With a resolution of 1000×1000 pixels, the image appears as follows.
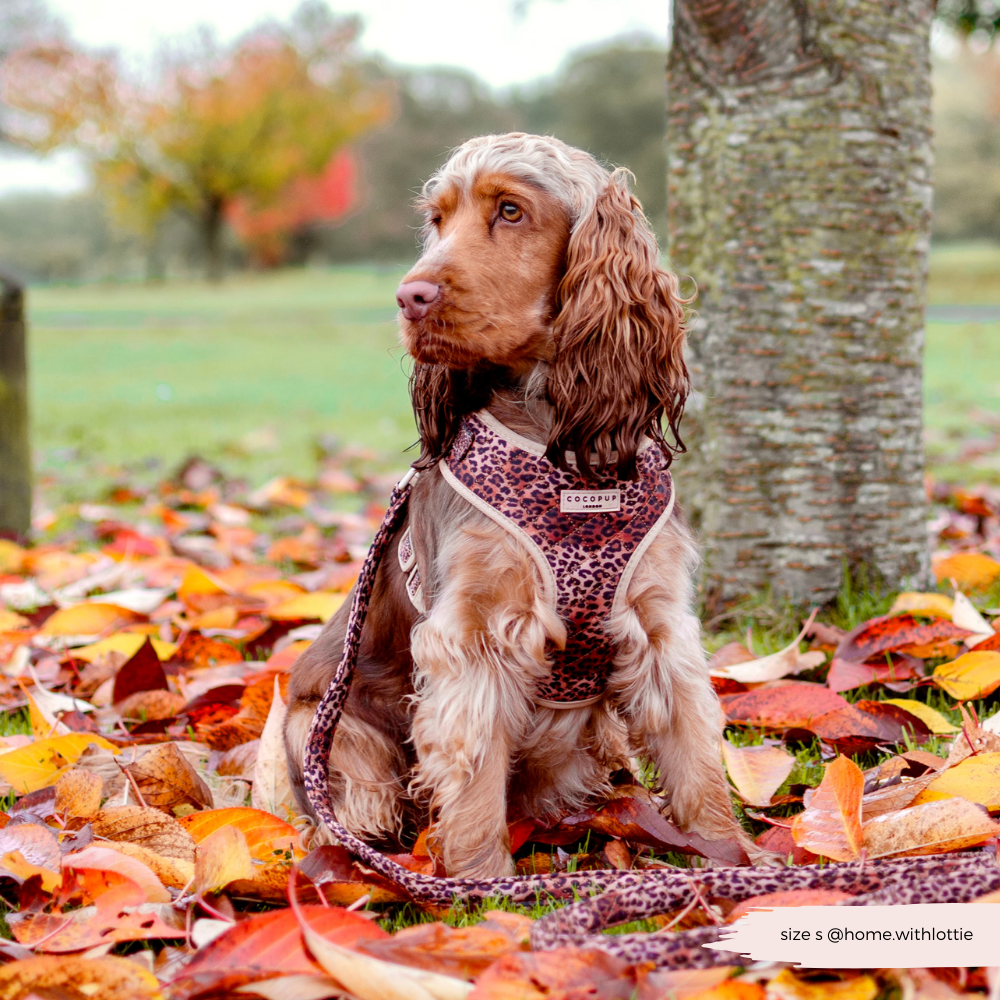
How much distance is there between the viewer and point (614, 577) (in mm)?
2449

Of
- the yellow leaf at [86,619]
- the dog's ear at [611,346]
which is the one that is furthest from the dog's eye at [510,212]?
the yellow leaf at [86,619]

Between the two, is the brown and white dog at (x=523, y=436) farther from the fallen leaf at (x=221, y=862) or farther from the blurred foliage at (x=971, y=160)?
the blurred foliage at (x=971, y=160)

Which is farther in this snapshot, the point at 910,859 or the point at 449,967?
the point at 910,859

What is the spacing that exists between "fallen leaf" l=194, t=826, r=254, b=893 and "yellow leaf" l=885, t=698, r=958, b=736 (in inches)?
72.1

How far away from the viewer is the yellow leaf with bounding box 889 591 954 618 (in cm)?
351

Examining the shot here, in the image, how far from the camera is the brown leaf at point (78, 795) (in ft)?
8.16

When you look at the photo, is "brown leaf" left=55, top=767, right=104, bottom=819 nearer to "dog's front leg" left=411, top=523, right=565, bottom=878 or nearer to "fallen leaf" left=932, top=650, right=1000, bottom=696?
"dog's front leg" left=411, top=523, right=565, bottom=878

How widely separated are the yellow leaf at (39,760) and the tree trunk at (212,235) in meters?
52.2

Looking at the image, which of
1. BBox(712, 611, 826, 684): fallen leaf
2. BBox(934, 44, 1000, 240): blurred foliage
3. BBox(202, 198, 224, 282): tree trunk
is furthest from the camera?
BBox(202, 198, 224, 282): tree trunk

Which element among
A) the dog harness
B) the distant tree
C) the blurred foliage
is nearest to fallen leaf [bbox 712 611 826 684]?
the dog harness

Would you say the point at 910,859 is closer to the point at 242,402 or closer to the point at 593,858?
the point at 593,858

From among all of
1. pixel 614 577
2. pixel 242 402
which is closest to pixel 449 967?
pixel 614 577

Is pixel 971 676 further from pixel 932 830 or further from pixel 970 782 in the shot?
pixel 932 830

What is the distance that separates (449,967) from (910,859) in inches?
35.5
